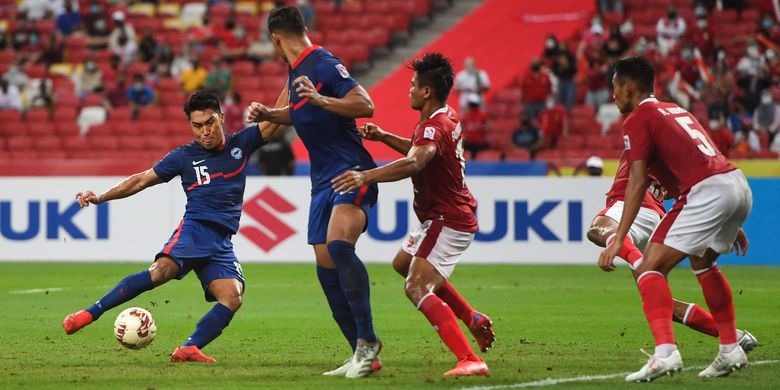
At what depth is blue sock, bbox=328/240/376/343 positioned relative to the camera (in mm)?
7883

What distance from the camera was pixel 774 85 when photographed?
22641mm

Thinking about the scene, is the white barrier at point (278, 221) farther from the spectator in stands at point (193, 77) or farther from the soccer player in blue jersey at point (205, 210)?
the soccer player in blue jersey at point (205, 210)

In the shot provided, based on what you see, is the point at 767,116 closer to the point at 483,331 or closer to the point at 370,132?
the point at 483,331

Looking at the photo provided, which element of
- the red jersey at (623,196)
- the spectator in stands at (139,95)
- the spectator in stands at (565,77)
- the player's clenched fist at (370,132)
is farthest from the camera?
the spectator in stands at (139,95)

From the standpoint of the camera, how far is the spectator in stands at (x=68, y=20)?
99.6 feet

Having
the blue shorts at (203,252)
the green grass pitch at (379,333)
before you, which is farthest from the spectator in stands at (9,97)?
the blue shorts at (203,252)

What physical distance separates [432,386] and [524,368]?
43.9 inches

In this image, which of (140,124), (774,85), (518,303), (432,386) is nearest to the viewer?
(432,386)

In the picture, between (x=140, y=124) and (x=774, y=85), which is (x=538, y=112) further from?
(x=140, y=124)

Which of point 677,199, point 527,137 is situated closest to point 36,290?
point 677,199

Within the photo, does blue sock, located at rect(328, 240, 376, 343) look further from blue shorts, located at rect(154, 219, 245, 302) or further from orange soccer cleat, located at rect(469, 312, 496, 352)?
blue shorts, located at rect(154, 219, 245, 302)

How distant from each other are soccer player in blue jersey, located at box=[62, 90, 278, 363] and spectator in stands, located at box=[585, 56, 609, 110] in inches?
603

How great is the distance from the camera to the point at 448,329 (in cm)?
798

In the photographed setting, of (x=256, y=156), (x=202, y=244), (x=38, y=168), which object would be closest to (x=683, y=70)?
(x=256, y=156)
